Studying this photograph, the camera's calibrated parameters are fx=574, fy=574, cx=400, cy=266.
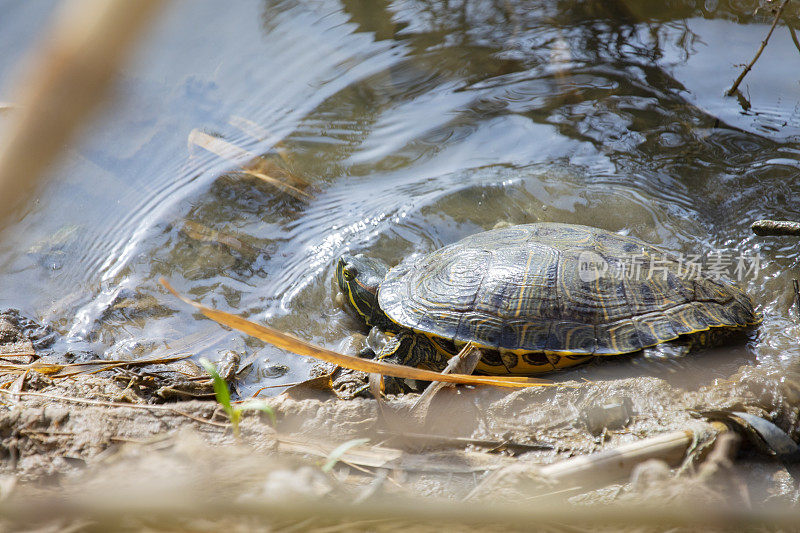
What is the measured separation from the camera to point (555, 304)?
11.6ft

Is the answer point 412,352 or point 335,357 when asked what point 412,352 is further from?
point 335,357

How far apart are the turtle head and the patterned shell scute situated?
0.70 feet

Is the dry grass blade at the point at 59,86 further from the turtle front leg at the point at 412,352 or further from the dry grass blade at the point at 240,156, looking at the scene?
the dry grass blade at the point at 240,156

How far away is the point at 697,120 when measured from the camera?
5484mm

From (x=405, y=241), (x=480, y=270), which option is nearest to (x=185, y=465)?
(x=480, y=270)

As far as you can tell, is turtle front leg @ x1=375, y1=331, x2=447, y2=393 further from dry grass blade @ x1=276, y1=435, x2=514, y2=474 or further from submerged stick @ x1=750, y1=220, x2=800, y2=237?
submerged stick @ x1=750, y1=220, x2=800, y2=237

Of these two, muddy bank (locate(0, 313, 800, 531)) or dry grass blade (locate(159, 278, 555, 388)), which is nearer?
muddy bank (locate(0, 313, 800, 531))

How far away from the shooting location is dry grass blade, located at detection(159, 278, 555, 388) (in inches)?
89.9

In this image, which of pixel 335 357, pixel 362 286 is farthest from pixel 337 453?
pixel 362 286

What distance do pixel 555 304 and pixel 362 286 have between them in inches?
53.9

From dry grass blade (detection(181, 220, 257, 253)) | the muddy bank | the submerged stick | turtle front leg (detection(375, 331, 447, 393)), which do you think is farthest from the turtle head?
the submerged stick

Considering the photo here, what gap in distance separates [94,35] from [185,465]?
1.98 metres

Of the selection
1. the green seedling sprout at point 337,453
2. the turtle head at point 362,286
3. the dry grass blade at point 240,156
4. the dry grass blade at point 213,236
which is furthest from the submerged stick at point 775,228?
the dry grass blade at point 213,236

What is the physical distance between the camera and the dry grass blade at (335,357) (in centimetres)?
228
